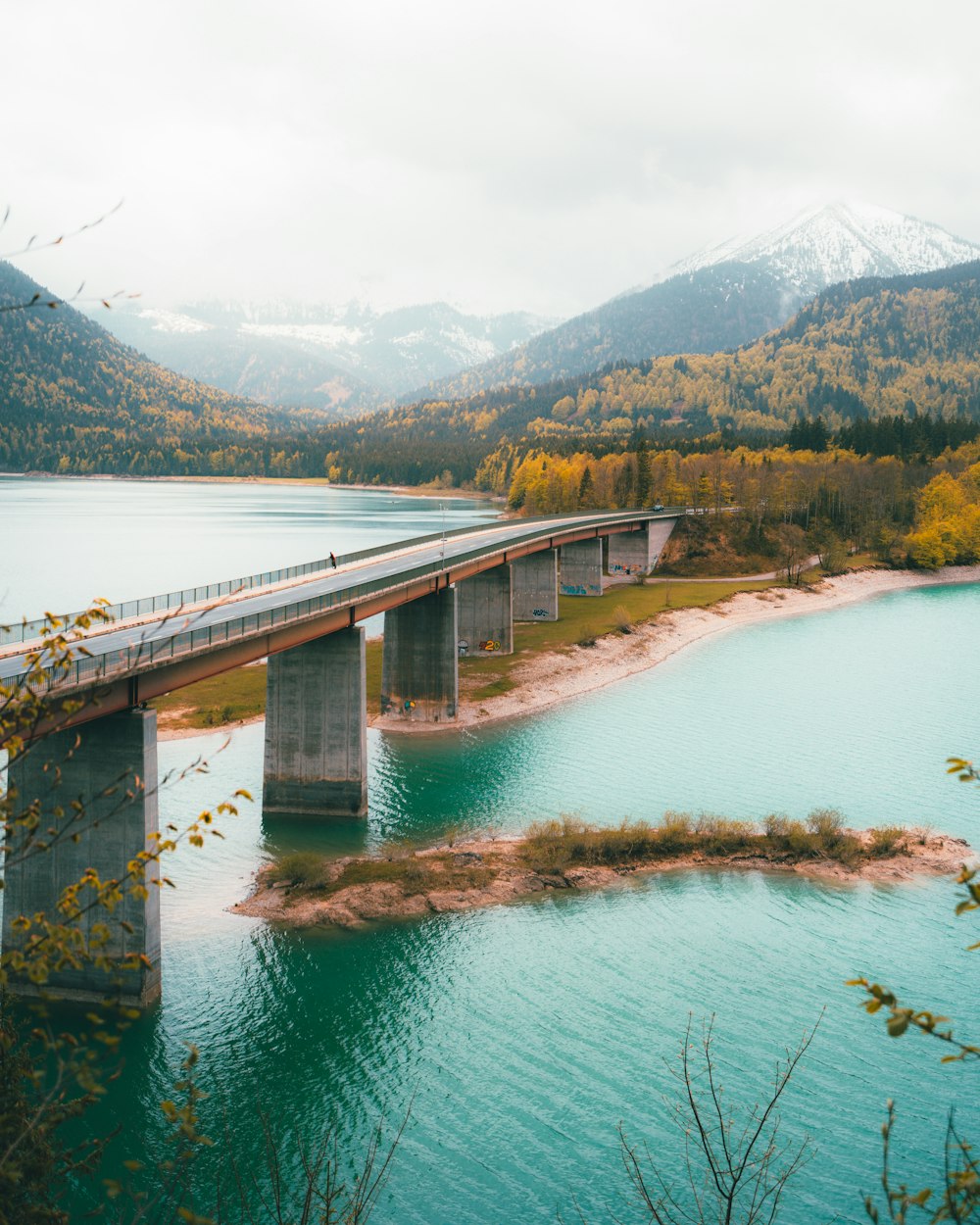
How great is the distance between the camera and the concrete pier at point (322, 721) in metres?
46.1

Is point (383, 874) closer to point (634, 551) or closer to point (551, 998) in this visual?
point (551, 998)

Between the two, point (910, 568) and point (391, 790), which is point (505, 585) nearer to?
point (391, 790)

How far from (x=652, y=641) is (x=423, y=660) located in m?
32.3

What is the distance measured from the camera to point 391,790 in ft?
164

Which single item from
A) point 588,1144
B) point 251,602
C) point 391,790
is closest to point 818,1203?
point 588,1144

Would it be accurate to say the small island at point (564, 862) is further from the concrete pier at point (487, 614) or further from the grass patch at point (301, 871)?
the concrete pier at point (487, 614)

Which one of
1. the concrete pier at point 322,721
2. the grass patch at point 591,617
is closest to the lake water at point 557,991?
the concrete pier at point 322,721

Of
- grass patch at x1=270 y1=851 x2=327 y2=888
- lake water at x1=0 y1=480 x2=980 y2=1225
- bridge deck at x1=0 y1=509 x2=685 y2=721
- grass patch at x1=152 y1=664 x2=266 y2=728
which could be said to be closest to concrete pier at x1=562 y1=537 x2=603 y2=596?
bridge deck at x1=0 y1=509 x2=685 y2=721

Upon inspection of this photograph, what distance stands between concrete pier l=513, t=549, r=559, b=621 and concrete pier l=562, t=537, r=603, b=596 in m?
17.3

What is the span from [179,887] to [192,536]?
125m

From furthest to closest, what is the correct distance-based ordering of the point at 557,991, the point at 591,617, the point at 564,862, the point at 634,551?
the point at 634,551 → the point at 591,617 → the point at 564,862 → the point at 557,991

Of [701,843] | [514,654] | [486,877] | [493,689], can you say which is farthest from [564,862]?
[514,654]

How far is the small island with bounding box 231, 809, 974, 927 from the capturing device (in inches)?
1443

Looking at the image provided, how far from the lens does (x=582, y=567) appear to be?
115250mm
